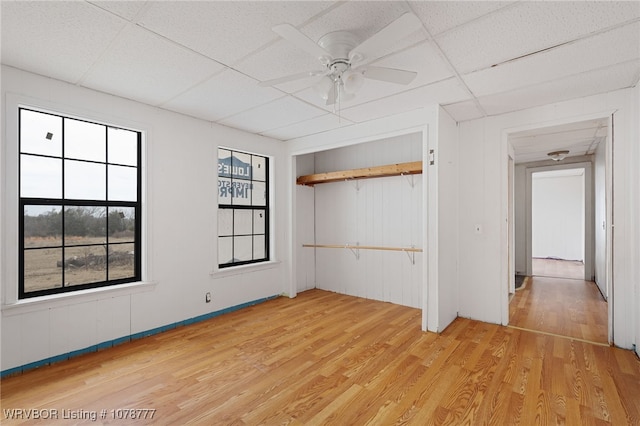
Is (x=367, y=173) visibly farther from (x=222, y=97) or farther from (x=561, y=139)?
(x=561, y=139)

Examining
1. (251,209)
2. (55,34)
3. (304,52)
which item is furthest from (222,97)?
(251,209)

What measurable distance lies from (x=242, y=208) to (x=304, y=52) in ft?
8.88

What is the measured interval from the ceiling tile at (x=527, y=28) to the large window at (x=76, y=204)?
3.28 metres

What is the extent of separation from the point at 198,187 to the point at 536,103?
13.0 ft

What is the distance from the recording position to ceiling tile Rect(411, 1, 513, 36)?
1.77 meters

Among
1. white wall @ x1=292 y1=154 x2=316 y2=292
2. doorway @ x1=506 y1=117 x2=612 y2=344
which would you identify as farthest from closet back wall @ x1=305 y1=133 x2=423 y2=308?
doorway @ x1=506 y1=117 x2=612 y2=344

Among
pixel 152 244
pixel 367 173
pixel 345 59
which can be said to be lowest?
pixel 152 244

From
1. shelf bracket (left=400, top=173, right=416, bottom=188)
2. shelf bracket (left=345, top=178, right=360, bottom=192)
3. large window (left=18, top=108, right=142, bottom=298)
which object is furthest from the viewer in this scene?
shelf bracket (left=345, top=178, right=360, bottom=192)

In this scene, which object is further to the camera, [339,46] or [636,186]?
[636,186]

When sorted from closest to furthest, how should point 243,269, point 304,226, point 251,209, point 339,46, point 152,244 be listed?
1. point 339,46
2. point 152,244
3. point 243,269
4. point 251,209
5. point 304,226

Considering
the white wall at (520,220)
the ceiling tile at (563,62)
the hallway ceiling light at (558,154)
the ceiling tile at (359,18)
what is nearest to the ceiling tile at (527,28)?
the ceiling tile at (563,62)

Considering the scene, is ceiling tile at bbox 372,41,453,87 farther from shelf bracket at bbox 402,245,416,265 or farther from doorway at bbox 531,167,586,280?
doorway at bbox 531,167,586,280

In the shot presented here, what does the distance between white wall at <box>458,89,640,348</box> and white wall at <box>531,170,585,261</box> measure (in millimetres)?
6282

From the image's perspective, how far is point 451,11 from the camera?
1.83m
